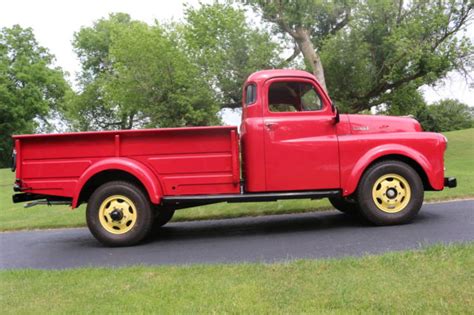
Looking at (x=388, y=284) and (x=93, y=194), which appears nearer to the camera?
(x=388, y=284)

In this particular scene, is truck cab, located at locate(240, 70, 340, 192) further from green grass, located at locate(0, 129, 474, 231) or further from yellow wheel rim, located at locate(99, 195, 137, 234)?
green grass, located at locate(0, 129, 474, 231)

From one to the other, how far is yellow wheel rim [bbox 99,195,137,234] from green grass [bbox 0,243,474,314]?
4.98 feet

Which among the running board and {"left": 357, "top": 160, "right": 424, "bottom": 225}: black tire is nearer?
the running board

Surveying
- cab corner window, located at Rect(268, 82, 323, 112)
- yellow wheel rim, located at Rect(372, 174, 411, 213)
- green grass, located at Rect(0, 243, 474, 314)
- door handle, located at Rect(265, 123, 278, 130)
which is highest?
cab corner window, located at Rect(268, 82, 323, 112)

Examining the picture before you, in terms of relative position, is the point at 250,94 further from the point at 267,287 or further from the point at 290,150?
the point at 267,287

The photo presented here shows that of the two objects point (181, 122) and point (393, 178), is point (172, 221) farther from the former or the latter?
point (181, 122)

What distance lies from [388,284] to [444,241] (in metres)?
2.00

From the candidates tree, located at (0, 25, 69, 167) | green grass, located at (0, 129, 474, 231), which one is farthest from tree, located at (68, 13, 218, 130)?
tree, located at (0, 25, 69, 167)

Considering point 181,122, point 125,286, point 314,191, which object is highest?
point 181,122

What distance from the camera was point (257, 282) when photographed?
4422 millimetres

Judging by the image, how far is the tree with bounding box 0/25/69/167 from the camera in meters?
48.9

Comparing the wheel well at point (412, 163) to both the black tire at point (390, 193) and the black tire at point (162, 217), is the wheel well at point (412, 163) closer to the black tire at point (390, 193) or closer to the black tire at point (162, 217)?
the black tire at point (390, 193)

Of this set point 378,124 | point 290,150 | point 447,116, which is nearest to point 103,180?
point 290,150

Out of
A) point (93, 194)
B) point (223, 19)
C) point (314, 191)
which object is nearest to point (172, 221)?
point (93, 194)
